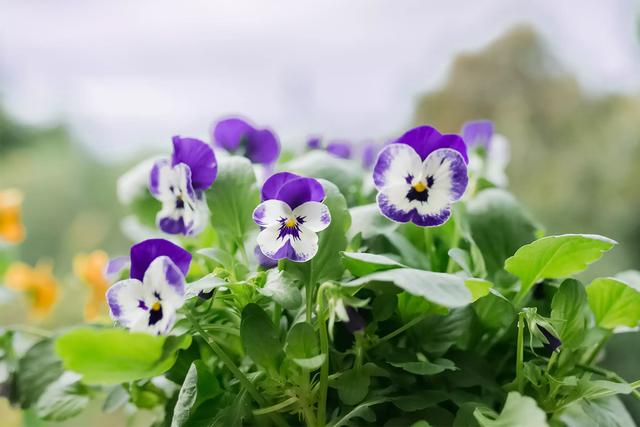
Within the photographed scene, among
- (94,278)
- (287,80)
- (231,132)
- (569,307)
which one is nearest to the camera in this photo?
(569,307)

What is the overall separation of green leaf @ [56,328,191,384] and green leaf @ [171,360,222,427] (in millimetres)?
43

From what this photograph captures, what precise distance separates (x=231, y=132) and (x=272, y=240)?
0.20m

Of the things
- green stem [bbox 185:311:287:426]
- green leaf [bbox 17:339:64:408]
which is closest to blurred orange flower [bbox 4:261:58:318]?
green leaf [bbox 17:339:64:408]

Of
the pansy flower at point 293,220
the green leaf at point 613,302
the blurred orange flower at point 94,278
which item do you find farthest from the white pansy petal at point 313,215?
the blurred orange flower at point 94,278

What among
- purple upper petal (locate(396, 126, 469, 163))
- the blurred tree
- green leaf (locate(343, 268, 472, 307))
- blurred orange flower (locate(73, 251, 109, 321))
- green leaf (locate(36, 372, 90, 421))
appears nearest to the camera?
green leaf (locate(343, 268, 472, 307))

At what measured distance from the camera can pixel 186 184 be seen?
0.49 meters

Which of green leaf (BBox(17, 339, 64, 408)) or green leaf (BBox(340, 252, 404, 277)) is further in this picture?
green leaf (BBox(17, 339, 64, 408))

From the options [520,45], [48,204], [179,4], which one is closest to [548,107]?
[520,45]

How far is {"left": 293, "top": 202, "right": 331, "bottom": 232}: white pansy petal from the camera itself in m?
0.44

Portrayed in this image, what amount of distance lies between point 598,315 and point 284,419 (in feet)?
0.83

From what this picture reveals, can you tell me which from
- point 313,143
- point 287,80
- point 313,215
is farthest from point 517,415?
point 287,80

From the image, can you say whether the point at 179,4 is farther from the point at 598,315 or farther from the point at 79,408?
the point at 598,315

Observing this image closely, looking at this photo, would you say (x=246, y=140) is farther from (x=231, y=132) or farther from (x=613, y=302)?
(x=613, y=302)

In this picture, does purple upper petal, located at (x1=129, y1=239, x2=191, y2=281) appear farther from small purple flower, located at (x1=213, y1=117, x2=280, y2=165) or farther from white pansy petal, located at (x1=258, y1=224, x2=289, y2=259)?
small purple flower, located at (x1=213, y1=117, x2=280, y2=165)
